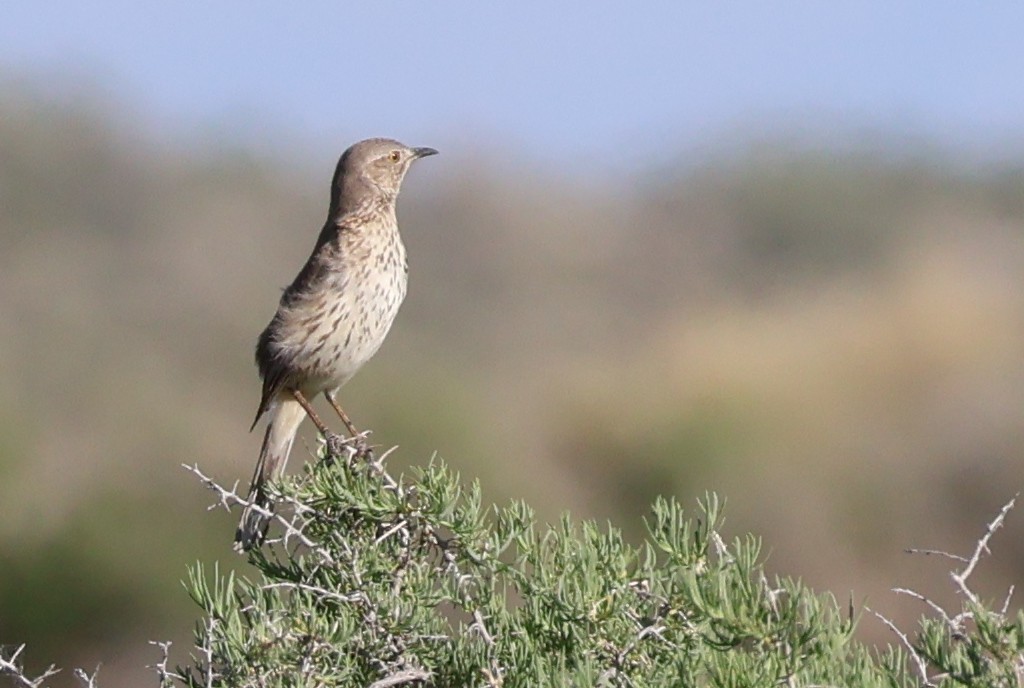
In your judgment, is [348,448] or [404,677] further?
[348,448]

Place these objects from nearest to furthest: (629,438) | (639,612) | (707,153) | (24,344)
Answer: (639,612), (629,438), (24,344), (707,153)

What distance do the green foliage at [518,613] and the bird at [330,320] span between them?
9.32ft

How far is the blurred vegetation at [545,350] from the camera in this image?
1422 cm

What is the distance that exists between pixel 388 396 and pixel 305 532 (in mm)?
12900

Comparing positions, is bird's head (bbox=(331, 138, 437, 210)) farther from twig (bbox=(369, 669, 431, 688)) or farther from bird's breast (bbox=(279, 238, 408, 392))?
twig (bbox=(369, 669, 431, 688))

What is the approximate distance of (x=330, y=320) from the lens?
6352 mm

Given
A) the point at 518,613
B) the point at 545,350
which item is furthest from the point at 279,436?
the point at 545,350

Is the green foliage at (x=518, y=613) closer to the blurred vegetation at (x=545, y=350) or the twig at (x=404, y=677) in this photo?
the twig at (x=404, y=677)

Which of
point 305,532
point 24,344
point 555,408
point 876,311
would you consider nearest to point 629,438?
point 555,408

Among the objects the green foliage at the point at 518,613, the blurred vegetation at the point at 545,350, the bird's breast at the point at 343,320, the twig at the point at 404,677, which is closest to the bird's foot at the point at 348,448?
the green foliage at the point at 518,613

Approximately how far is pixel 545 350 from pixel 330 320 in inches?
775

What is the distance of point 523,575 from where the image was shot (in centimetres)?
305

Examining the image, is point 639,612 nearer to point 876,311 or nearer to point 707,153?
point 876,311

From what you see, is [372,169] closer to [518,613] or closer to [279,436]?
[279,436]
